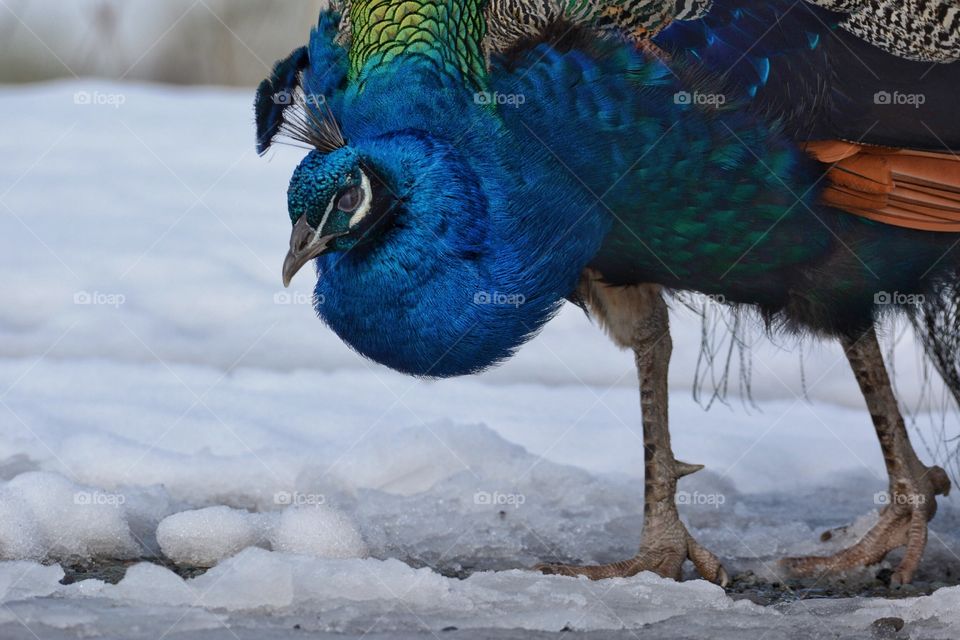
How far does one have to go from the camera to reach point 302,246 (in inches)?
122

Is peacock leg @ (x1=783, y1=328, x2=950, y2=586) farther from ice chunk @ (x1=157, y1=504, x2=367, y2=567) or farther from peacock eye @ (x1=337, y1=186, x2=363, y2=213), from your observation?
peacock eye @ (x1=337, y1=186, x2=363, y2=213)

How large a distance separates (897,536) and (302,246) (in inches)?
74.3

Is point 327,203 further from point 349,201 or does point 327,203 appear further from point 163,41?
point 163,41

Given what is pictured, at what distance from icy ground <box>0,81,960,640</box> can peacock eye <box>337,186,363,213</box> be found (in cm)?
77

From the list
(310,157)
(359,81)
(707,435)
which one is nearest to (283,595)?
(310,157)

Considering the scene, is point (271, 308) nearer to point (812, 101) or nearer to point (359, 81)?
point (359, 81)

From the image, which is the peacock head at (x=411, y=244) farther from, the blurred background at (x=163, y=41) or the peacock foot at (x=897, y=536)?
the blurred background at (x=163, y=41)

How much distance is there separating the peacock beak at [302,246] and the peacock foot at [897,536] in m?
1.55

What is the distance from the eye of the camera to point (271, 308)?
6.03 meters

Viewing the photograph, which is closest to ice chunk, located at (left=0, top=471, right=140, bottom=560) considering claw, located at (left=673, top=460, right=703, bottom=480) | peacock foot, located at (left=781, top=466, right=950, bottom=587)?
claw, located at (left=673, top=460, right=703, bottom=480)

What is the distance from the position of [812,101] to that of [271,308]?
319cm

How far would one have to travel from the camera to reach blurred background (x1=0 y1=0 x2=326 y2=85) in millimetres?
9297

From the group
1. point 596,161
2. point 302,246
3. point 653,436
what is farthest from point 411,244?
point 653,436

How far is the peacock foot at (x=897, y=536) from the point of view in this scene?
3713 mm
